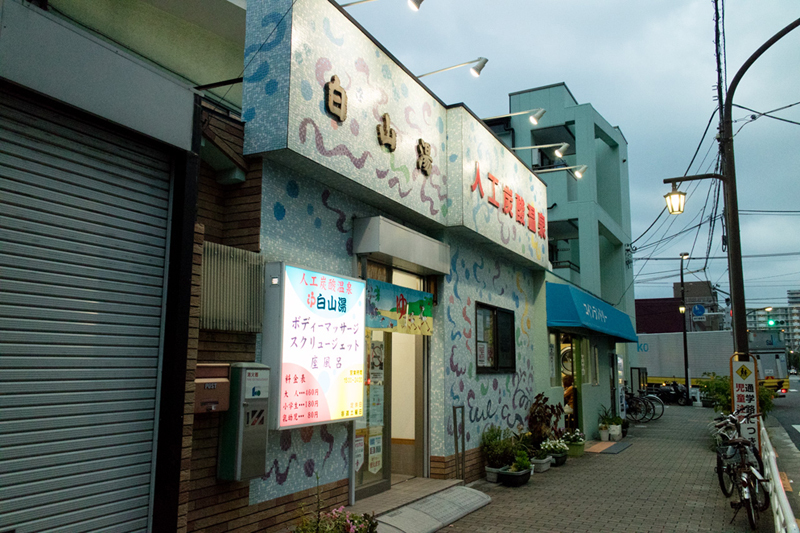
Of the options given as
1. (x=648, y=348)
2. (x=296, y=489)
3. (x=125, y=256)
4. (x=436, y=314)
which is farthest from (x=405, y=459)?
(x=648, y=348)

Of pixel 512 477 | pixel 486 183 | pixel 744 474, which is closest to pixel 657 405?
pixel 512 477

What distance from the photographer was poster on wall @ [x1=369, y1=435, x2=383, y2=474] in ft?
28.5

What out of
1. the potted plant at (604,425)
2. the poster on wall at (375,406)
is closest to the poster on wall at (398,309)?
the poster on wall at (375,406)

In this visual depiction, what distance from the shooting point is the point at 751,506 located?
7.60 m

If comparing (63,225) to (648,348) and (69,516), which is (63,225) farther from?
(648,348)

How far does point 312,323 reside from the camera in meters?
6.96

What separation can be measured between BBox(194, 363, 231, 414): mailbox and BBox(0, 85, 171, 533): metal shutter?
0.76 meters

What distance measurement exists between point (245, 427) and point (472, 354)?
6085 millimetres

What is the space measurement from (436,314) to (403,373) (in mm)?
1232

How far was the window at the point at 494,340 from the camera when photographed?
11.5 metres

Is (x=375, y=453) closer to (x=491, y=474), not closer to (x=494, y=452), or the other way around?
(x=491, y=474)

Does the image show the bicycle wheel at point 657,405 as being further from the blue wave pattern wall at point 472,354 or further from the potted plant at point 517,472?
the potted plant at point 517,472

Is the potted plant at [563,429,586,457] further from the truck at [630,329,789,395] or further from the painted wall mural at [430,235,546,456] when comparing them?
the truck at [630,329,789,395]

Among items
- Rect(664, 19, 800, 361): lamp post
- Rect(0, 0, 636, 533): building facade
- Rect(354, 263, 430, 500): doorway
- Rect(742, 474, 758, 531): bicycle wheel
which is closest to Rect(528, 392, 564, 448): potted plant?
Rect(0, 0, 636, 533): building facade
